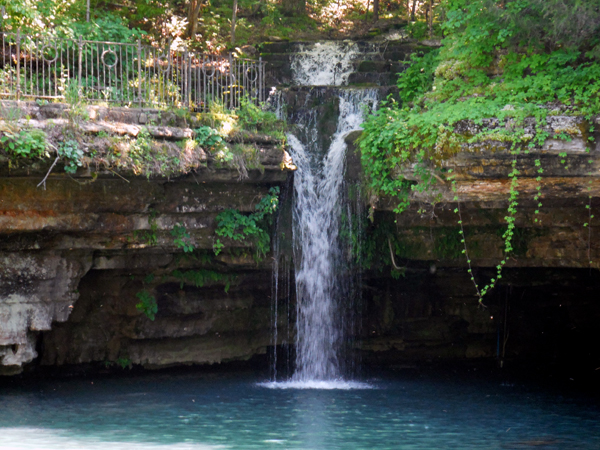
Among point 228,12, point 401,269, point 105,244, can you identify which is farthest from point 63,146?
point 228,12

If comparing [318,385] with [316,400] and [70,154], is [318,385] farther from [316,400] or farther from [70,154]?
[70,154]

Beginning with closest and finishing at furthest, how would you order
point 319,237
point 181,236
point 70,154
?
point 70,154, point 181,236, point 319,237

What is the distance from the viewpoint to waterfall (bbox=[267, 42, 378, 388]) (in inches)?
444

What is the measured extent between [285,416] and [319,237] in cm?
375

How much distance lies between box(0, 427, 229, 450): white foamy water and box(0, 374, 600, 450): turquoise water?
11 mm

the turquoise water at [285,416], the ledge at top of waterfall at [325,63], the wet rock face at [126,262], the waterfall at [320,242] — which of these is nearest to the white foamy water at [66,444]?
the turquoise water at [285,416]

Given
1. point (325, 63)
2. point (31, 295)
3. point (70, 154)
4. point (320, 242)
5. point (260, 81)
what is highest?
point (325, 63)

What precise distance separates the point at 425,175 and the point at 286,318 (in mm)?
5392

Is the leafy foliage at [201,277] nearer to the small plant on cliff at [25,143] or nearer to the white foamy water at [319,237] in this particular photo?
the white foamy water at [319,237]

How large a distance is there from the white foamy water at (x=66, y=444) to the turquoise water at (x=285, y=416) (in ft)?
0.04

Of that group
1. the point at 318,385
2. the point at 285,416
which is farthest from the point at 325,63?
the point at 285,416

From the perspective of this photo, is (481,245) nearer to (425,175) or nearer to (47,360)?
(425,175)

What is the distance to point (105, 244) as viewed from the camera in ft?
33.9

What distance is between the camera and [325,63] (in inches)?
539
